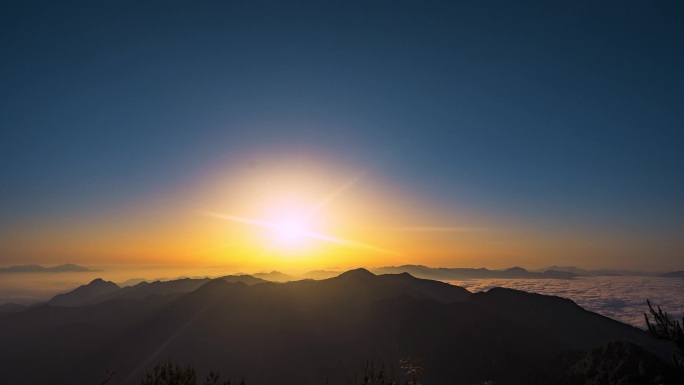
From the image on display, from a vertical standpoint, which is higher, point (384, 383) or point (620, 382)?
point (384, 383)

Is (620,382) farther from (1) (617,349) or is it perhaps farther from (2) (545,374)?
(2) (545,374)

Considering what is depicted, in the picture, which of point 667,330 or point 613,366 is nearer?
point 667,330

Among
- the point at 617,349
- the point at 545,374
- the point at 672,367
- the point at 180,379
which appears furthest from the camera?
the point at 545,374

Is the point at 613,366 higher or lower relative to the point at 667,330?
lower

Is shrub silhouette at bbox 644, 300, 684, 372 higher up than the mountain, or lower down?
higher up

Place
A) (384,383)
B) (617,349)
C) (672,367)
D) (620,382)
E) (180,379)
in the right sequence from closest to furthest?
(672,367) < (384,383) < (180,379) < (620,382) < (617,349)

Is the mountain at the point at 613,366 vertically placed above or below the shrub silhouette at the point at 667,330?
below

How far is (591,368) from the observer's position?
16650 cm

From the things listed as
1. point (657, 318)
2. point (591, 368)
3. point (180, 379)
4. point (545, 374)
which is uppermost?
point (657, 318)

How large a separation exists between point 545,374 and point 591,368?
117 ft

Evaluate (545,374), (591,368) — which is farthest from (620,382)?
(545,374)

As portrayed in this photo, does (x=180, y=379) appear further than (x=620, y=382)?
No

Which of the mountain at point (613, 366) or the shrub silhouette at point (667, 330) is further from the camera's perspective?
the mountain at point (613, 366)

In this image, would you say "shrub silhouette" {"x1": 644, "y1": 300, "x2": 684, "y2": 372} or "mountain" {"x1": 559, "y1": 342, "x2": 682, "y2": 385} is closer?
"shrub silhouette" {"x1": 644, "y1": 300, "x2": 684, "y2": 372}
